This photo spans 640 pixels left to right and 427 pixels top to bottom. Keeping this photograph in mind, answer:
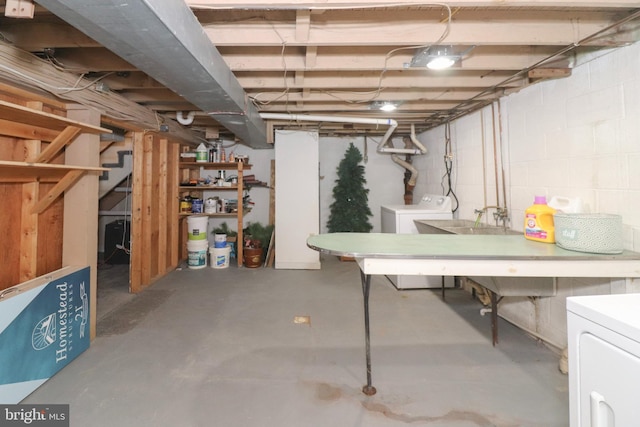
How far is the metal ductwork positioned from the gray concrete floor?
196cm

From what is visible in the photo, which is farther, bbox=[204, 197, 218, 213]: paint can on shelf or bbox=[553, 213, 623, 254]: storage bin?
bbox=[204, 197, 218, 213]: paint can on shelf

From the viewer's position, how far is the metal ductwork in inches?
42.9

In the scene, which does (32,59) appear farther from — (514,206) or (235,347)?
(514,206)

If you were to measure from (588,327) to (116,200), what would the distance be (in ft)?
21.1

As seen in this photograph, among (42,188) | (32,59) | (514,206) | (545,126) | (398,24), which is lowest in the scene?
(514,206)

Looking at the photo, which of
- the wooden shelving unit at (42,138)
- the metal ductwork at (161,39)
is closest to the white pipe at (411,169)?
the metal ductwork at (161,39)

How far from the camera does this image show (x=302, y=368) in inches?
75.7

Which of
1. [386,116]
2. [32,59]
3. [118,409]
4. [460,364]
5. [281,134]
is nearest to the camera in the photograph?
[118,409]

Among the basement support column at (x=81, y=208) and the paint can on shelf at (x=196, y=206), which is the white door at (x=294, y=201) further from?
the basement support column at (x=81, y=208)

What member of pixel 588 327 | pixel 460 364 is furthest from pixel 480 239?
pixel 588 327

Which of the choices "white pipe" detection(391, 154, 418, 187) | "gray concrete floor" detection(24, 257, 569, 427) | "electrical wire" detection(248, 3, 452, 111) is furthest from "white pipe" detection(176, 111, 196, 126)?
"white pipe" detection(391, 154, 418, 187)

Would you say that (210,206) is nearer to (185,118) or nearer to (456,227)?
(185,118)

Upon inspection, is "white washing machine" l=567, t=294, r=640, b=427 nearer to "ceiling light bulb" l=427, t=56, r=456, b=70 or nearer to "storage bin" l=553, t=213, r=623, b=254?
"storage bin" l=553, t=213, r=623, b=254

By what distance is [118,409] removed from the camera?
156cm
